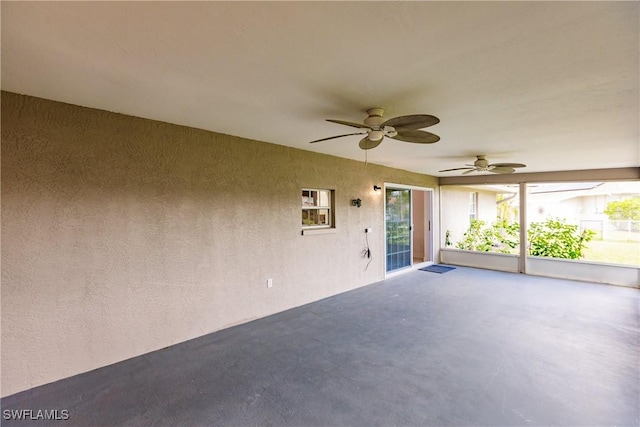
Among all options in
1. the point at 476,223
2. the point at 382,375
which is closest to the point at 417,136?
the point at 382,375

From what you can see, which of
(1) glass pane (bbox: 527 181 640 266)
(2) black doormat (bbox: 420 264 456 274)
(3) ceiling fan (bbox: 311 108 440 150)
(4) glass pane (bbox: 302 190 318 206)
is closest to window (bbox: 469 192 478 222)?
(1) glass pane (bbox: 527 181 640 266)

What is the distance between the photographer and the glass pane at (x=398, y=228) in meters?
6.49

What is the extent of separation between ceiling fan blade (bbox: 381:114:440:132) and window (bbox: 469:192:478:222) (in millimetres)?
8410

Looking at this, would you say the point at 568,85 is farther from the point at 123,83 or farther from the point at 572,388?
the point at 123,83

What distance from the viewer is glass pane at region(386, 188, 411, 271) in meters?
6.49

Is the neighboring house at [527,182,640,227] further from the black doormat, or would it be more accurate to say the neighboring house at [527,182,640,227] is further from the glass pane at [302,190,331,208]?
the glass pane at [302,190,331,208]

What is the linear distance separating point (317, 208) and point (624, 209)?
795 cm

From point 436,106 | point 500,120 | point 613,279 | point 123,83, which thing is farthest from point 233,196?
point 613,279

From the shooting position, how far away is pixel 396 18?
4.61ft

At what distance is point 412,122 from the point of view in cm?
223

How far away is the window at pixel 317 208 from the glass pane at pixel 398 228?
1955 mm

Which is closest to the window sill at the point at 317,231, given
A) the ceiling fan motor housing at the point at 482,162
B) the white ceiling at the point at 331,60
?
the white ceiling at the point at 331,60

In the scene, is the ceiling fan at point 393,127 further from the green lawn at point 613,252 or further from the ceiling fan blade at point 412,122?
the green lawn at point 613,252

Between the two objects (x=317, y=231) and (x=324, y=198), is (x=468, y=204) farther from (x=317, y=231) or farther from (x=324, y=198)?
(x=317, y=231)
